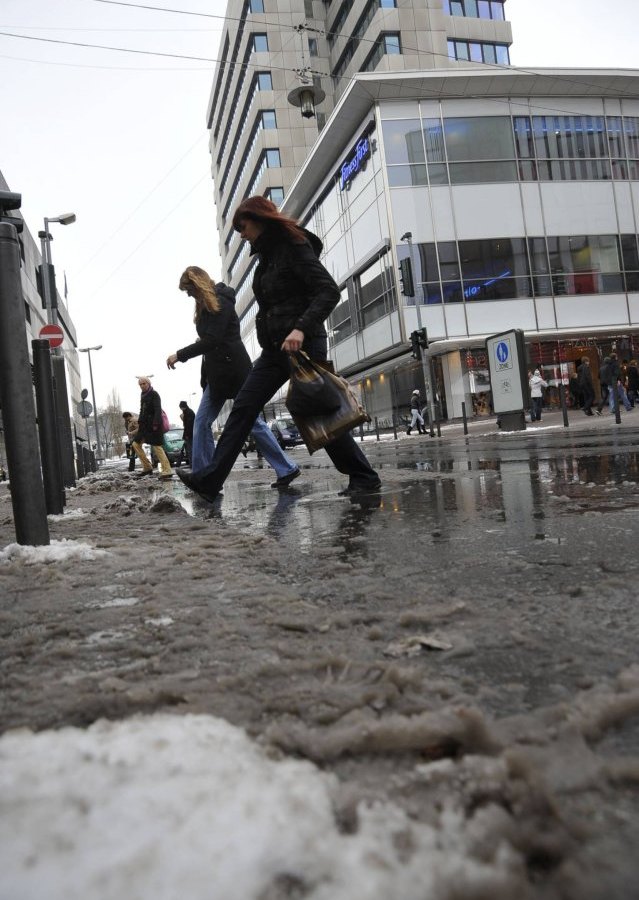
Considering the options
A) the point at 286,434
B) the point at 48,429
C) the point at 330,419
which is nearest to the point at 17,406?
the point at 330,419

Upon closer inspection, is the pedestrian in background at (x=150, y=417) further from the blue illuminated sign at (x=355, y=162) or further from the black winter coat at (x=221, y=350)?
the blue illuminated sign at (x=355, y=162)

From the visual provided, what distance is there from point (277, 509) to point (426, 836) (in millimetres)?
3773

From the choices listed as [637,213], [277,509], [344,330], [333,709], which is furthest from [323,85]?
[333,709]

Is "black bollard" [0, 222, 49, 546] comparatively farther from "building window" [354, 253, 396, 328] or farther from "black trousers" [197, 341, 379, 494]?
"building window" [354, 253, 396, 328]

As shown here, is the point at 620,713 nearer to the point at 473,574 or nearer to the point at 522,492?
the point at 473,574

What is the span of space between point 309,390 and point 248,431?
0.82 m

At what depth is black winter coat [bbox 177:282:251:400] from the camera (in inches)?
233

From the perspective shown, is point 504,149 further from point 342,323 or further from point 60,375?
point 60,375

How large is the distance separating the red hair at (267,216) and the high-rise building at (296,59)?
25889 mm

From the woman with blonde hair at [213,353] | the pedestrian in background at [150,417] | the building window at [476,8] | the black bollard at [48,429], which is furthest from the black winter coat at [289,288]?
the building window at [476,8]

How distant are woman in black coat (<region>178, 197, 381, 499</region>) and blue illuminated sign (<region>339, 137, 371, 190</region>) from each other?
90.0 feet

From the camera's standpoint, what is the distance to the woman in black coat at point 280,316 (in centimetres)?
447

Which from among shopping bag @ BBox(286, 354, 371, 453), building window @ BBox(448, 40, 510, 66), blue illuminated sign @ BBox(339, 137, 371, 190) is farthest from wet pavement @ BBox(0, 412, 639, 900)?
building window @ BBox(448, 40, 510, 66)

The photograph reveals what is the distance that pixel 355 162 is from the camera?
30.8m
